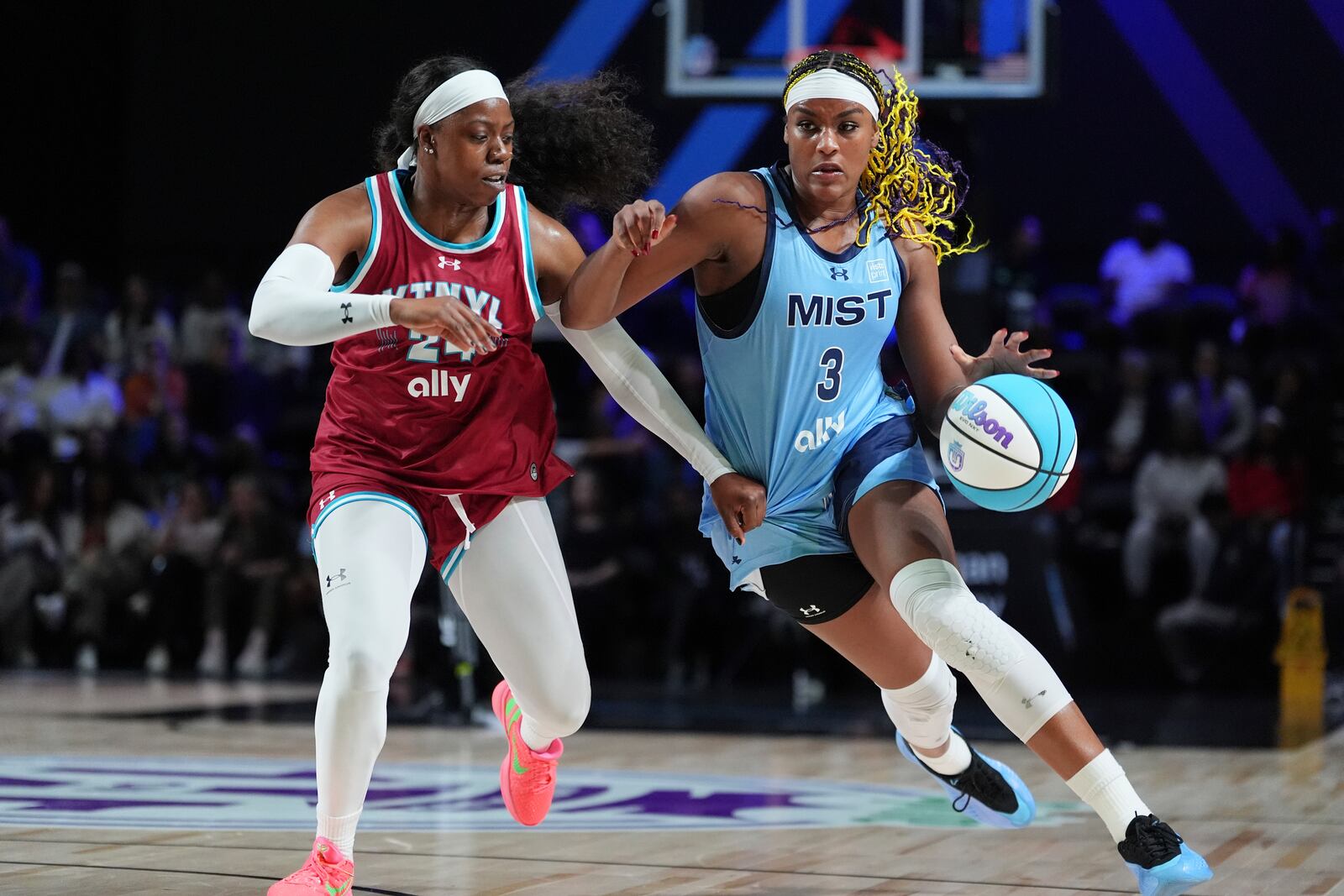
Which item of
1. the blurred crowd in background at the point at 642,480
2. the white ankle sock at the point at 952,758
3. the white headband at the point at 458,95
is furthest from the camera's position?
the blurred crowd in background at the point at 642,480

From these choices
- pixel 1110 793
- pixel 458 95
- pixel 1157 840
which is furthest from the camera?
pixel 458 95

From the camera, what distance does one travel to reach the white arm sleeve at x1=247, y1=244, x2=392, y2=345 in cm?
340

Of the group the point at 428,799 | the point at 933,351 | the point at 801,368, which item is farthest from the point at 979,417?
A: the point at 428,799

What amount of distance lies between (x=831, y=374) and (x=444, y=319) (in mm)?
1051

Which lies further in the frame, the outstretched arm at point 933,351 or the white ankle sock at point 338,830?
the outstretched arm at point 933,351

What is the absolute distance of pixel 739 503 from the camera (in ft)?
12.7

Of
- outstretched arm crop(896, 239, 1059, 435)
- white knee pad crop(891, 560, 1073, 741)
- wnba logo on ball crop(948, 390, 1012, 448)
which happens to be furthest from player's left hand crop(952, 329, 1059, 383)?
white knee pad crop(891, 560, 1073, 741)

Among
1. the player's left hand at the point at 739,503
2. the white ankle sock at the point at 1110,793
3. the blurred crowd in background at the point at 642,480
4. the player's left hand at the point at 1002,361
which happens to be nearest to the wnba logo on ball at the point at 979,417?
the player's left hand at the point at 1002,361

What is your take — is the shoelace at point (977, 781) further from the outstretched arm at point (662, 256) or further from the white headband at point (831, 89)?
the white headband at point (831, 89)

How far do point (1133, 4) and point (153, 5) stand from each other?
356 inches

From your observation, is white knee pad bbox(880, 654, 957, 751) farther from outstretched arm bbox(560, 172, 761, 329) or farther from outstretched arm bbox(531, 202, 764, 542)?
outstretched arm bbox(560, 172, 761, 329)

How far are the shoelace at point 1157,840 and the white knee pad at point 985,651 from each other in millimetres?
284

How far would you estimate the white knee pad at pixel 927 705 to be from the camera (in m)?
4.16

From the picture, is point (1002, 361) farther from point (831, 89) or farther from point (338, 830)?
point (338, 830)
